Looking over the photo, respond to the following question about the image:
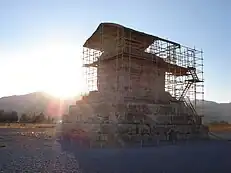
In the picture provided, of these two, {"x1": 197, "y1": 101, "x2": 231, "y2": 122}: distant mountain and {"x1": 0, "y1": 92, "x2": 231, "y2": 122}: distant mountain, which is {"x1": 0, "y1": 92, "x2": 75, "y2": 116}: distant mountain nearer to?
{"x1": 0, "y1": 92, "x2": 231, "y2": 122}: distant mountain

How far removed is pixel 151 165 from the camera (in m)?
14.4

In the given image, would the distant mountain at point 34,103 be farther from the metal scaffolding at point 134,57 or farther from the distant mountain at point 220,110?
the metal scaffolding at point 134,57

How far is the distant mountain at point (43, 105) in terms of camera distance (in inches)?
5261

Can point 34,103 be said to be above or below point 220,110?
above

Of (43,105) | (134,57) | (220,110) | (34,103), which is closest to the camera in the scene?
(134,57)

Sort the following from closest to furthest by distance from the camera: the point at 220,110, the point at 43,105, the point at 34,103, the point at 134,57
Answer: the point at 134,57
the point at 220,110
the point at 43,105
the point at 34,103

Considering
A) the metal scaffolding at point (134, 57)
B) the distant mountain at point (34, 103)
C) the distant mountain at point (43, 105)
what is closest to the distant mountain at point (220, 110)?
the distant mountain at point (43, 105)

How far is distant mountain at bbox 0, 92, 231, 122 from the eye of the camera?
13362 cm

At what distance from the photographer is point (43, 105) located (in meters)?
154

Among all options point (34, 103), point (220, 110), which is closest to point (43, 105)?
point (34, 103)

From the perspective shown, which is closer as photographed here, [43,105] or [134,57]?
[134,57]

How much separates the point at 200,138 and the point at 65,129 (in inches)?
559

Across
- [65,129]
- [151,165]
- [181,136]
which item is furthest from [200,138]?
[151,165]

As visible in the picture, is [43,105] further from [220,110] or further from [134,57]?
[134,57]
